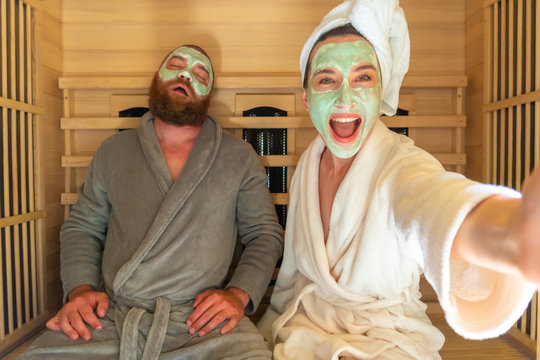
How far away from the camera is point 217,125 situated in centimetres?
139

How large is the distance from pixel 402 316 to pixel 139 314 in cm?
66

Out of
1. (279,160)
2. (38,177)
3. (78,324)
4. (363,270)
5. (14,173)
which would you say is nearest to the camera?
(363,270)

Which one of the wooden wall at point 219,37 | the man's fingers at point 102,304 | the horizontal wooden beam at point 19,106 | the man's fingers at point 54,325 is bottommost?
the man's fingers at point 54,325

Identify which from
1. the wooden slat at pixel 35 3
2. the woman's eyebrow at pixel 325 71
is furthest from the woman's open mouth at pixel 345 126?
the wooden slat at pixel 35 3

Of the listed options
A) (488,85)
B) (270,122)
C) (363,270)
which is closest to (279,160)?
(270,122)

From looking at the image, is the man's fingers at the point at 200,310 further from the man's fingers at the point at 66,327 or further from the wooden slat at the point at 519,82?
the wooden slat at the point at 519,82

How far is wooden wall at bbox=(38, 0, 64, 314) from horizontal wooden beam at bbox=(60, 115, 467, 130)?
7 cm

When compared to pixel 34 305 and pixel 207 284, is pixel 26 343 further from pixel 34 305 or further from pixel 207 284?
pixel 207 284

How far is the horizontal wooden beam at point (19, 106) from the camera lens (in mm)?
1232

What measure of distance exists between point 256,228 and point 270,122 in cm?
42

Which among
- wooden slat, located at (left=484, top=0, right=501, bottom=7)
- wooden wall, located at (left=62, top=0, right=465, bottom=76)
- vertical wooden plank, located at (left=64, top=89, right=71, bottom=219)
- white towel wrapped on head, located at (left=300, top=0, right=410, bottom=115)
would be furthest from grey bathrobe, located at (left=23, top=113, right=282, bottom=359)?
wooden slat, located at (left=484, top=0, right=501, bottom=7)

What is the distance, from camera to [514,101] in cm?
124

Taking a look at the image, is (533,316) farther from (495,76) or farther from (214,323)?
(214,323)

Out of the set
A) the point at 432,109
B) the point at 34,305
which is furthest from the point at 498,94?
the point at 34,305
